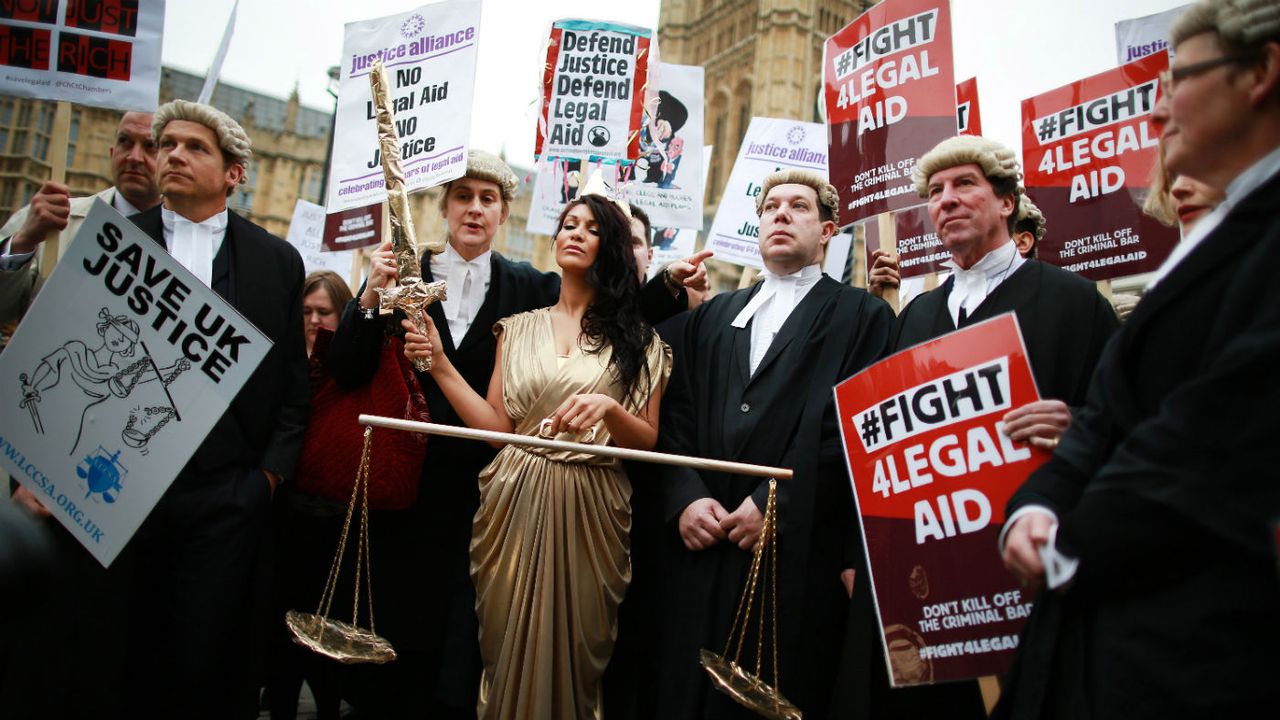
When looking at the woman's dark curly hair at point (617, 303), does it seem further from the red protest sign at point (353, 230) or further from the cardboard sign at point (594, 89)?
the red protest sign at point (353, 230)

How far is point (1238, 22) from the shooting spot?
5.52 ft

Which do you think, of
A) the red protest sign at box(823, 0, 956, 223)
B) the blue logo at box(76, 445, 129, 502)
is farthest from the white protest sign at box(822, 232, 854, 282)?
the blue logo at box(76, 445, 129, 502)

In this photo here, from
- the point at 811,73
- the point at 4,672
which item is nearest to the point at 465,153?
the point at 4,672

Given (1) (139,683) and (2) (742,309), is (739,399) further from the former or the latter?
(1) (139,683)

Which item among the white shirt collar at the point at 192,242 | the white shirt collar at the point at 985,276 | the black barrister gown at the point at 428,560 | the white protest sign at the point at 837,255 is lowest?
the black barrister gown at the point at 428,560

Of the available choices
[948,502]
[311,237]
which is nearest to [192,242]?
[948,502]

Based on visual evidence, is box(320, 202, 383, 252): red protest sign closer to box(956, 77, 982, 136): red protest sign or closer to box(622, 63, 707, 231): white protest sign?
box(622, 63, 707, 231): white protest sign

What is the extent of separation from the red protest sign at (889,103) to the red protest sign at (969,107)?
1954 mm

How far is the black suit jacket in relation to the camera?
3344 mm

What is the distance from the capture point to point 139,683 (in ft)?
10.4

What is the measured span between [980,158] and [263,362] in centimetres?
308

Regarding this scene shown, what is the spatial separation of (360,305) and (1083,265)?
12.9 feet

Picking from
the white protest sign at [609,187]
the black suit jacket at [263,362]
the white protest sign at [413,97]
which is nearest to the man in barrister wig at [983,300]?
the white protest sign at [609,187]

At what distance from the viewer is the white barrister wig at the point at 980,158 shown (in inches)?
126
